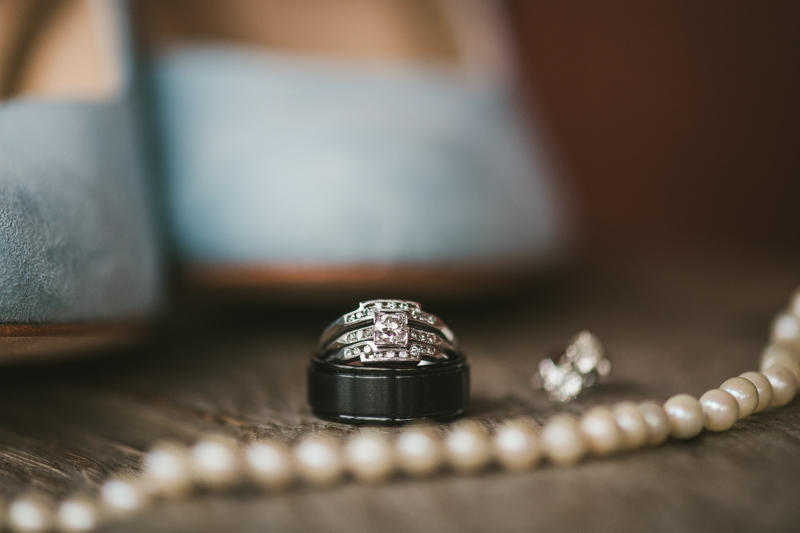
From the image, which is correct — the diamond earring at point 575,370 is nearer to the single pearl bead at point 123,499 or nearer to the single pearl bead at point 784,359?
the single pearl bead at point 784,359

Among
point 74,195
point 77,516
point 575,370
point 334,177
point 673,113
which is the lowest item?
point 77,516

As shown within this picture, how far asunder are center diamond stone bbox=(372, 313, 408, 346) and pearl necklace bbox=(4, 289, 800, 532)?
0.09m

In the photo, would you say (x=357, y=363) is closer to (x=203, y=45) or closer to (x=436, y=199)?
(x=436, y=199)

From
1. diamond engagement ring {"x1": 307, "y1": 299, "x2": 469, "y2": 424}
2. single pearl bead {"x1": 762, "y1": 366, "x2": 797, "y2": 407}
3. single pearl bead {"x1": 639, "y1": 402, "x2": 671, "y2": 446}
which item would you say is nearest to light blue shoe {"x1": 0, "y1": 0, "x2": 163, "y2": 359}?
diamond engagement ring {"x1": 307, "y1": 299, "x2": 469, "y2": 424}

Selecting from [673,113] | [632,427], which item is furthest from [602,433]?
[673,113]

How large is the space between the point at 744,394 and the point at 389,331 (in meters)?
0.24

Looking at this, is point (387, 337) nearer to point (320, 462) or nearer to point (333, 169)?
point (320, 462)

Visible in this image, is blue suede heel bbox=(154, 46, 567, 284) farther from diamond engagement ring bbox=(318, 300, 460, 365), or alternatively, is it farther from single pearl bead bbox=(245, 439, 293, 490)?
single pearl bead bbox=(245, 439, 293, 490)

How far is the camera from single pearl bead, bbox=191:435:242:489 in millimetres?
368

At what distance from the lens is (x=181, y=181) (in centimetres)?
79

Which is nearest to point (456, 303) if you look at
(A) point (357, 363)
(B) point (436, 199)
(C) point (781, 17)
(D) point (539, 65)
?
(B) point (436, 199)

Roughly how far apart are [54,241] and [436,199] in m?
0.41

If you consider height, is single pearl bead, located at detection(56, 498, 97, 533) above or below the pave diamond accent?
below

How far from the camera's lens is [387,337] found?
0.47 meters
